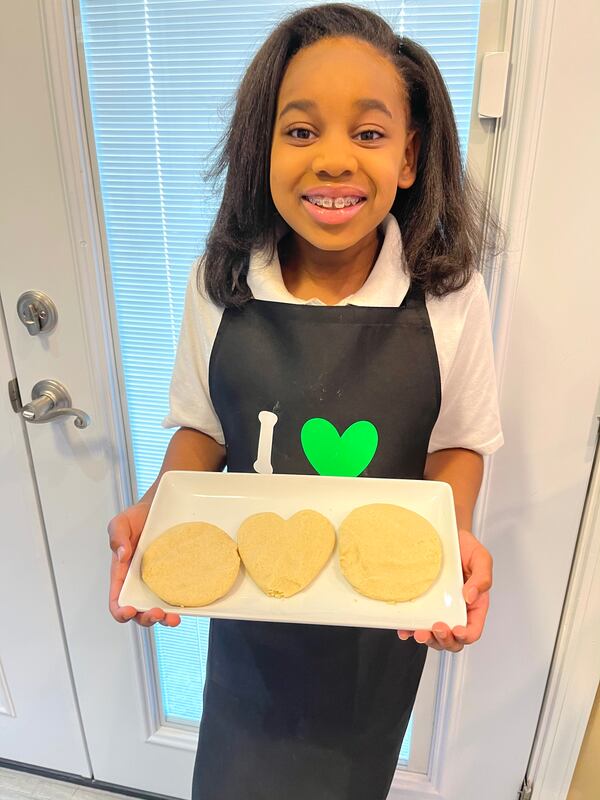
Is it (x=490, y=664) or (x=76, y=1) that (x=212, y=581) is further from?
(x=76, y=1)

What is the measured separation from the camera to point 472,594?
0.69 meters

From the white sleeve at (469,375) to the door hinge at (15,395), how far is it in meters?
0.72

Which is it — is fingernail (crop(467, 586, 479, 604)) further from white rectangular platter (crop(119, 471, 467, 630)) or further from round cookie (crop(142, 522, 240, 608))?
round cookie (crop(142, 522, 240, 608))

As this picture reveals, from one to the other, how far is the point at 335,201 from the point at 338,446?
302 millimetres

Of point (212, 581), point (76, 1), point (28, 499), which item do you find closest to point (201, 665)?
point (28, 499)

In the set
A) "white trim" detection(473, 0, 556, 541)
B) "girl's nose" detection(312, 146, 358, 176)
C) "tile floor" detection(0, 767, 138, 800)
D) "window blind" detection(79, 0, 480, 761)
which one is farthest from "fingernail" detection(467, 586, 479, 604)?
"tile floor" detection(0, 767, 138, 800)

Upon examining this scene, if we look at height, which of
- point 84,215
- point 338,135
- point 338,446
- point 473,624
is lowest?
point 473,624

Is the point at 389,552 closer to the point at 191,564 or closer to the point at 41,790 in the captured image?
the point at 191,564

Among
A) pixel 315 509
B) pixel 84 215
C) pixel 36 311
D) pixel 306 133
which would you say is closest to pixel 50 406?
pixel 36 311

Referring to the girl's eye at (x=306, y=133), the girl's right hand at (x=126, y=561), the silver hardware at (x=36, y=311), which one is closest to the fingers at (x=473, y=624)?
the girl's right hand at (x=126, y=561)

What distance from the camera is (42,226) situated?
968 millimetres

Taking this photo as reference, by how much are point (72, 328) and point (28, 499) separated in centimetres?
36

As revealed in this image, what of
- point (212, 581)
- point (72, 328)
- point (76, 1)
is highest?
point (76, 1)

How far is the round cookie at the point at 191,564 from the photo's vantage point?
695mm
